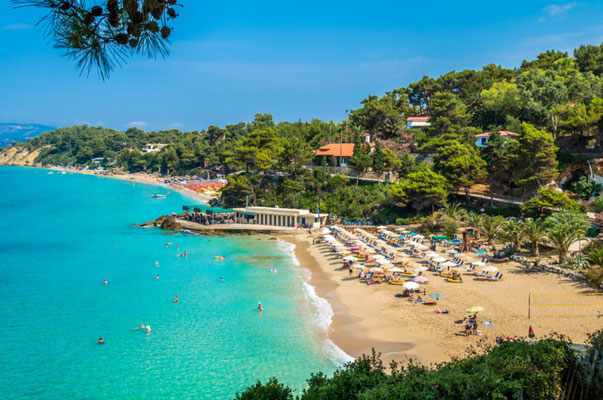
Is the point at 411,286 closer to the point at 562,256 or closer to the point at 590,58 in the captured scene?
the point at 562,256

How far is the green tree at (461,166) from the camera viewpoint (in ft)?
156

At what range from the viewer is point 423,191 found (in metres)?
48.2

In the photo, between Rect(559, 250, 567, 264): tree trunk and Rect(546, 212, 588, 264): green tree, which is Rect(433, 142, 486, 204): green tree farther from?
Rect(559, 250, 567, 264): tree trunk

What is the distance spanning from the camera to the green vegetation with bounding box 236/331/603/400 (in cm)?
959

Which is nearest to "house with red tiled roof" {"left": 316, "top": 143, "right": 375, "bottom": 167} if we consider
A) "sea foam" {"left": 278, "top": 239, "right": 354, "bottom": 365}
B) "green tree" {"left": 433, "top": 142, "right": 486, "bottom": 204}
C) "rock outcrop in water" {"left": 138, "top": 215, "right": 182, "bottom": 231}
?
"green tree" {"left": 433, "top": 142, "right": 486, "bottom": 204}

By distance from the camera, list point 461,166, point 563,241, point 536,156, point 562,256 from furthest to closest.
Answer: point 461,166 < point 536,156 < point 562,256 < point 563,241

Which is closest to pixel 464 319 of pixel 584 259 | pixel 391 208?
pixel 584 259

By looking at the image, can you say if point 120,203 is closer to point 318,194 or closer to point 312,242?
point 318,194

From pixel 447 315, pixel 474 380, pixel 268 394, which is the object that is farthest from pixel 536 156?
pixel 268 394

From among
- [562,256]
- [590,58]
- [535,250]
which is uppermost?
[590,58]

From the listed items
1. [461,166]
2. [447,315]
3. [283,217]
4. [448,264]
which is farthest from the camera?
[283,217]

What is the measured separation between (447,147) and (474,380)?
146 feet

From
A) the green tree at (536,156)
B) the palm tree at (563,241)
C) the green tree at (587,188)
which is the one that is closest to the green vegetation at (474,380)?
the palm tree at (563,241)

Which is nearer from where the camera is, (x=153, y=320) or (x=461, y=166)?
(x=153, y=320)
